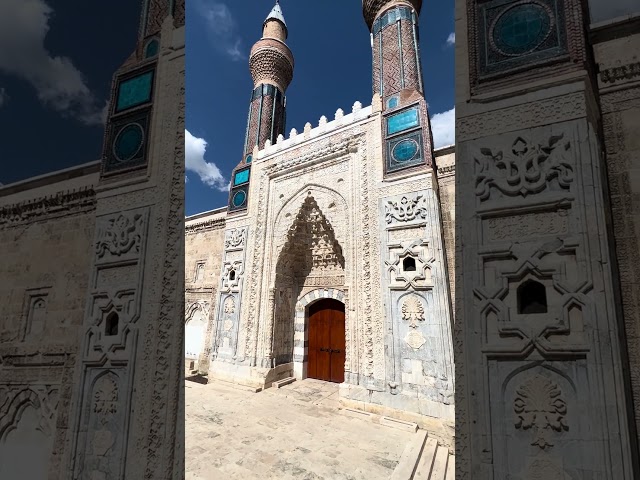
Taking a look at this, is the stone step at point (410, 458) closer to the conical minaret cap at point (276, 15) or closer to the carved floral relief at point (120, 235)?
the carved floral relief at point (120, 235)

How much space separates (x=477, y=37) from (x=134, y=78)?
3.30m

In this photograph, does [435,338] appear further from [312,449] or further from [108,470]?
[108,470]

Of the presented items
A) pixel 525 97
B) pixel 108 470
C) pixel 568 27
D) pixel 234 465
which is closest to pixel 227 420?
pixel 234 465

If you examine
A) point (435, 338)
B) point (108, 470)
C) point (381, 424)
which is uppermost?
point (435, 338)

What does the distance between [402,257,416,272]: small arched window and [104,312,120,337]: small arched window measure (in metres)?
4.25

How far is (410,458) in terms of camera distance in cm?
364

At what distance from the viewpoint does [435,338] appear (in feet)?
16.0

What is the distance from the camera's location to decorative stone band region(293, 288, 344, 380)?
732 centimetres

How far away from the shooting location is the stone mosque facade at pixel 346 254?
5.10 metres

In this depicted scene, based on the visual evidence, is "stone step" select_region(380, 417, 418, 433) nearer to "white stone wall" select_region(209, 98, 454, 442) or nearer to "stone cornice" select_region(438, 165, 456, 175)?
"white stone wall" select_region(209, 98, 454, 442)

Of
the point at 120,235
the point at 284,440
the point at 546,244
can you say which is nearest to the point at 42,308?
the point at 120,235

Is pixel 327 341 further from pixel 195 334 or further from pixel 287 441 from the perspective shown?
pixel 195 334

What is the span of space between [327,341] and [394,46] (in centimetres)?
692

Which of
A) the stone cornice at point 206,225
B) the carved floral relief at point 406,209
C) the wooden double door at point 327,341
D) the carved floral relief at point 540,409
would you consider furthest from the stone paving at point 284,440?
the stone cornice at point 206,225
